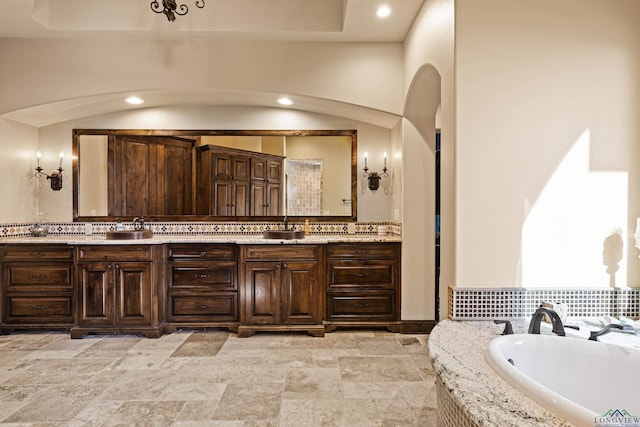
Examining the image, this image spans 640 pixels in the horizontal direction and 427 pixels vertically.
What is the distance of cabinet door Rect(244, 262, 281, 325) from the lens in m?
3.52

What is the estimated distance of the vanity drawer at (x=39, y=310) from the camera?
11.5 feet

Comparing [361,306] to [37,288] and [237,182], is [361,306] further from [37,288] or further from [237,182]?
[37,288]

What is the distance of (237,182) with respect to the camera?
4113 millimetres

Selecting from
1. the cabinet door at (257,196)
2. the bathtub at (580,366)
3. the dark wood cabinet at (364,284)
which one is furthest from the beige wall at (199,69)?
the bathtub at (580,366)

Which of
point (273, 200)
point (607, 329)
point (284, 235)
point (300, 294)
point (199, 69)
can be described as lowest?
point (300, 294)

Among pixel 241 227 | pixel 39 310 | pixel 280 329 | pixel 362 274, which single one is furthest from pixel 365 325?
pixel 39 310

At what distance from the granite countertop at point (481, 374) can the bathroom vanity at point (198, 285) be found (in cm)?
176

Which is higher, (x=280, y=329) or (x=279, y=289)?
(x=279, y=289)

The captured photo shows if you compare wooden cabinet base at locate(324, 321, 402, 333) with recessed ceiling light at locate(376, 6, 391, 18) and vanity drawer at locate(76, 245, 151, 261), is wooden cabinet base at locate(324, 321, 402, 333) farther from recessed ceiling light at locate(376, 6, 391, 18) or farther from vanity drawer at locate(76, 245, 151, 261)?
recessed ceiling light at locate(376, 6, 391, 18)

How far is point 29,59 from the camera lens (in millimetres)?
3531

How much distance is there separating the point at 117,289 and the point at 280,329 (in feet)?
5.23

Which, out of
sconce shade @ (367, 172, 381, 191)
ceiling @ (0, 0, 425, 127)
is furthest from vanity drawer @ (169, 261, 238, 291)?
ceiling @ (0, 0, 425, 127)

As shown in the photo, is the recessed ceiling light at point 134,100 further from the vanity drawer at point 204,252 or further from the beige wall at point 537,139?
the beige wall at point 537,139

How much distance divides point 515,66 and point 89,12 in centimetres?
359
